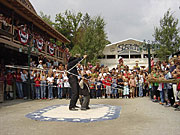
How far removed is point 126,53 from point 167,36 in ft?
33.5

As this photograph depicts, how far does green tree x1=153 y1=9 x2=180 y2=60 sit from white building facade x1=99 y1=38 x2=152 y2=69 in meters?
6.83

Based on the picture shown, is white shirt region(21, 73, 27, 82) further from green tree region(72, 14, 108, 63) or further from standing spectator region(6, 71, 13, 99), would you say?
green tree region(72, 14, 108, 63)

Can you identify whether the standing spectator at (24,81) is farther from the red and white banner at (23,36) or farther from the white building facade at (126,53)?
the white building facade at (126,53)

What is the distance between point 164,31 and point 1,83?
21.7m

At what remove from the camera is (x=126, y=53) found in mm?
34500

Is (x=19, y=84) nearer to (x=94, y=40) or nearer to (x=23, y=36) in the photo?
(x=23, y=36)

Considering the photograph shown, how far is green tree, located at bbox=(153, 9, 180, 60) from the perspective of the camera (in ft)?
81.8

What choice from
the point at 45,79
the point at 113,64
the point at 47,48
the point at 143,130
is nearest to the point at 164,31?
the point at 113,64

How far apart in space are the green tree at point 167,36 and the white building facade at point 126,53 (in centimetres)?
683

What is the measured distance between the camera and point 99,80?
12203 millimetres

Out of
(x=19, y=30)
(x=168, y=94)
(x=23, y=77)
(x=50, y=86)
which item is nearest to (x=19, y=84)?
(x=23, y=77)

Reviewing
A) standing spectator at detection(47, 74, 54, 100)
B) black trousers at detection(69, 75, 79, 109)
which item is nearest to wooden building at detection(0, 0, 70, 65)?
standing spectator at detection(47, 74, 54, 100)

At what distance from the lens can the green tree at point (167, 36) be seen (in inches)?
982

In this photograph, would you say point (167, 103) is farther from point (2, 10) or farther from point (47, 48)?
point (47, 48)
